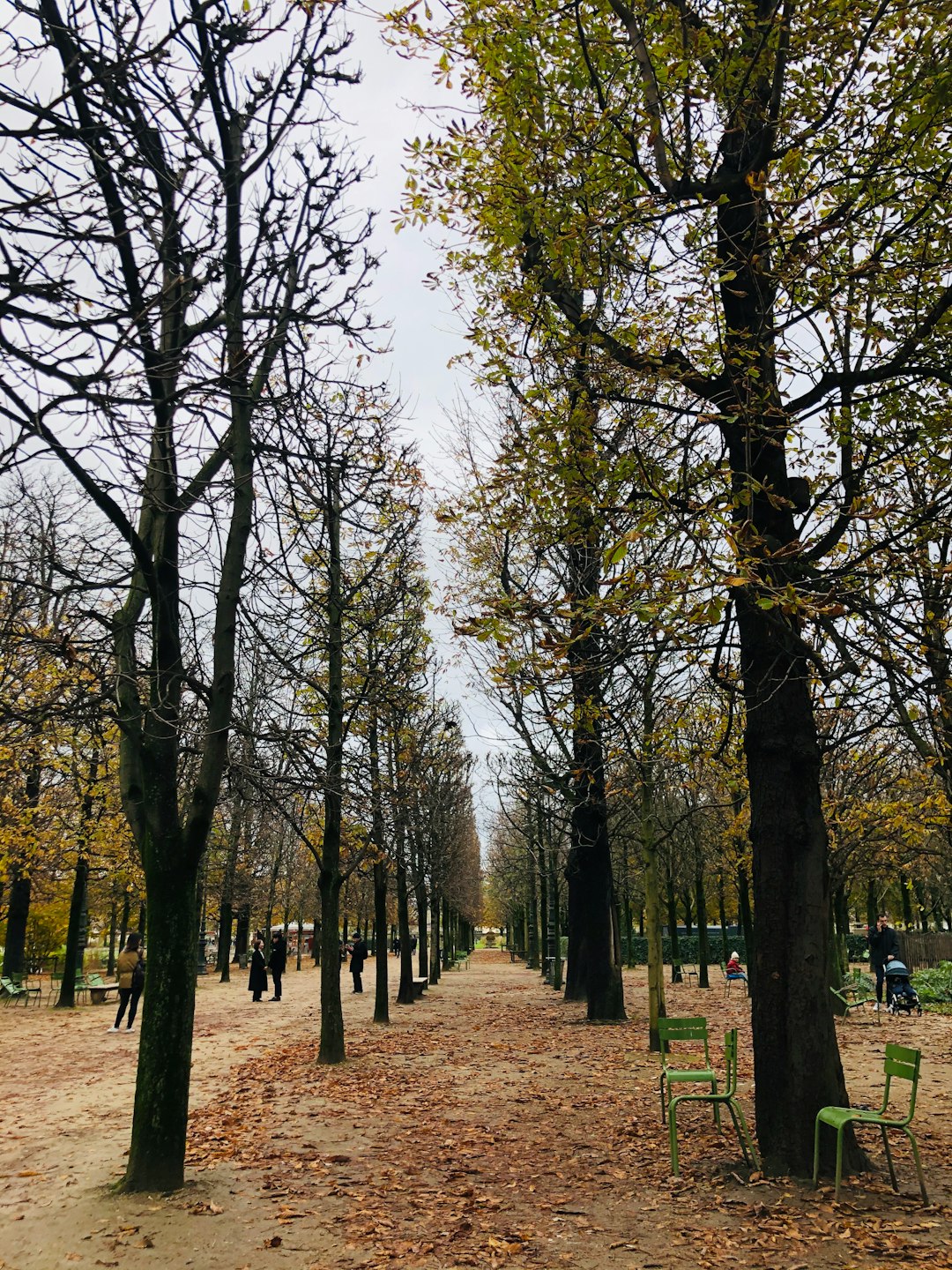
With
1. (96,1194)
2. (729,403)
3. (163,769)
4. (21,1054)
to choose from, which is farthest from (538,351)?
(21,1054)

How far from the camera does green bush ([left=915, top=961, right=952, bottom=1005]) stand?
21.4 m

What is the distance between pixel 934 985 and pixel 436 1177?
19.7m

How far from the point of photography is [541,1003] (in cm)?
2186

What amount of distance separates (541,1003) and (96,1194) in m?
16.5

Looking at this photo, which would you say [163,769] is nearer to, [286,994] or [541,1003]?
[541,1003]

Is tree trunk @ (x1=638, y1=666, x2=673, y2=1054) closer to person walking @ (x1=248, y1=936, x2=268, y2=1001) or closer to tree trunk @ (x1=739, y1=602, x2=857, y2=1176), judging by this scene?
tree trunk @ (x1=739, y1=602, x2=857, y2=1176)

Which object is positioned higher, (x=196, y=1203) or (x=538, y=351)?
(x=538, y=351)

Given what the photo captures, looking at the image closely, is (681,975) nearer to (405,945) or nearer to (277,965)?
(405,945)

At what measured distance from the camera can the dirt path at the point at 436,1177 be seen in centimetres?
559

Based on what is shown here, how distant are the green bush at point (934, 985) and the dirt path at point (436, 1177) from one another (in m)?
8.41

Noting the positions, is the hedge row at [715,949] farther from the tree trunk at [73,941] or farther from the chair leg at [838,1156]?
the chair leg at [838,1156]

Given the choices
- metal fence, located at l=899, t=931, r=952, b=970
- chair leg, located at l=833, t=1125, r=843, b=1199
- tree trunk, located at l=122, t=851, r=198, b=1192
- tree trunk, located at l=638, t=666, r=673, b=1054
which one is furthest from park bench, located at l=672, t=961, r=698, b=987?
tree trunk, located at l=122, t=851, r=198, b=1192

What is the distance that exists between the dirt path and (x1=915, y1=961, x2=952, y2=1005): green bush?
8410 mm

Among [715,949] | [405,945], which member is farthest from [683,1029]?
[715,949]
